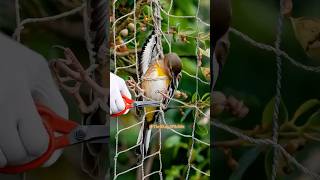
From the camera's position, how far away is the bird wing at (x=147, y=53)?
4.79 ft

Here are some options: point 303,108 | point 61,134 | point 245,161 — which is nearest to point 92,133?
point 61,134

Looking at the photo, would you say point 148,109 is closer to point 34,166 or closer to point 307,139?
point 34,166

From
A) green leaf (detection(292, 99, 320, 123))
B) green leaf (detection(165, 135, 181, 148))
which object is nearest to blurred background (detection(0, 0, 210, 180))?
green leaf (detection(165, 135, 181, 148))

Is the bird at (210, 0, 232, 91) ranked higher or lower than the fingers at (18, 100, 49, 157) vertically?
higher

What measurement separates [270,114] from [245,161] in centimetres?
15

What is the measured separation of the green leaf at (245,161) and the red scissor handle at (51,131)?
1.58 ft

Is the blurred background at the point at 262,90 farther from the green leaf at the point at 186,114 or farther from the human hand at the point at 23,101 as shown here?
the human hand at the point at 23,101

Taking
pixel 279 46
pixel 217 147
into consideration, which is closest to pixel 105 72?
pixel 217 147

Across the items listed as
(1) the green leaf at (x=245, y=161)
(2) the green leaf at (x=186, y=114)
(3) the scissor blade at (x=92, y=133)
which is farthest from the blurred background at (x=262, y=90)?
(3) the scissor blade at (x=92, y=133)

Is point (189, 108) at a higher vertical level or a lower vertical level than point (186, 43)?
lower

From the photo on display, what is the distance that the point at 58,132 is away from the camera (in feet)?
4.80

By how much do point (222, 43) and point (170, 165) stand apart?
1.24ft

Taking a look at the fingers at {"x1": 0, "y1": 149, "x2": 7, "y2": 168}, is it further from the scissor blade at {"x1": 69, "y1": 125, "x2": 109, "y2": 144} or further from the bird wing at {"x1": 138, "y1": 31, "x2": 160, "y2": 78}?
the bird wing at {"x1": 138, "y1": 31, "x2": 160, "y2": 78}

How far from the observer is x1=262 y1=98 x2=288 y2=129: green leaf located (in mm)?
1546
